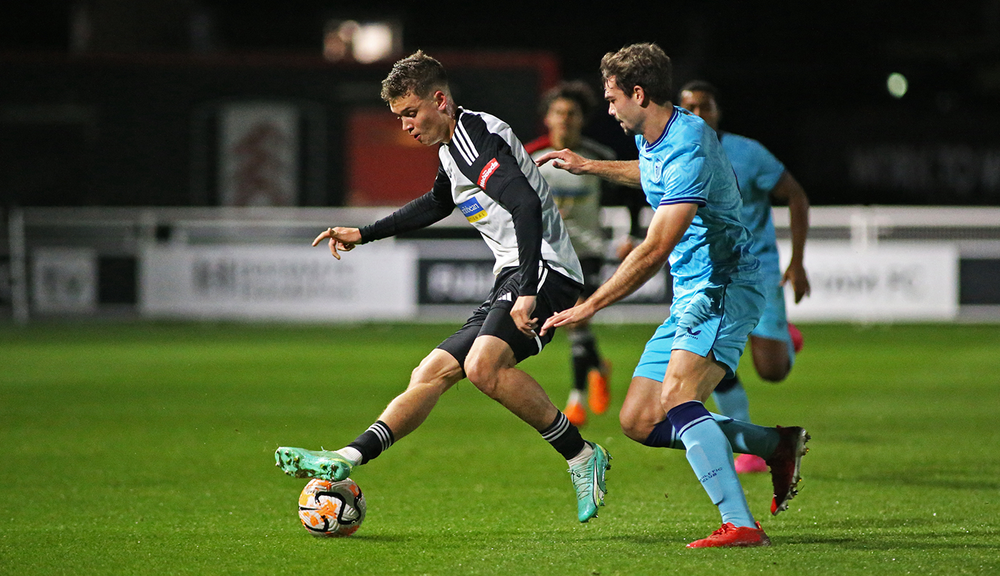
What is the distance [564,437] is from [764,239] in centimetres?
248

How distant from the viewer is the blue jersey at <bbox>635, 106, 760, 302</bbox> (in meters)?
4.96

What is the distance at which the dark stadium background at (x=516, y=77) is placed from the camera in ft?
72.7

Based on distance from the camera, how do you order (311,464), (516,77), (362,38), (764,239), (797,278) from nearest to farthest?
(311,464)
(797,278)
(764,239)
(516,77)
(362,38)

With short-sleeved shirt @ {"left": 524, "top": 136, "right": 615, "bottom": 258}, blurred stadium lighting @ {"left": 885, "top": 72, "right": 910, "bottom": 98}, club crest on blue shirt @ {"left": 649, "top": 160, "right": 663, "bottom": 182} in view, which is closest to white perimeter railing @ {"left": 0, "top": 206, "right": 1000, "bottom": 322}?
short-sleeved shirt @ {"left": 524, "top": 136, "right": 615, "bottom": 258}

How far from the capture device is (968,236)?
18078mm

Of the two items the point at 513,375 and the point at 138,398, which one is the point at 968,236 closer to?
the point at 138,398

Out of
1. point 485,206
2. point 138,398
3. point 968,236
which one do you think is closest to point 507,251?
point 485,206

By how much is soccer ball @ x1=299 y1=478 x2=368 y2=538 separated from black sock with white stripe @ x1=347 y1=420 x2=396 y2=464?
16 cm

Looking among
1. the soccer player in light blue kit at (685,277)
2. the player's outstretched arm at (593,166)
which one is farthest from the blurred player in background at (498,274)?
the soccer player in light blue kit at (685,277)

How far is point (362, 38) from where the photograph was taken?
93.0ft

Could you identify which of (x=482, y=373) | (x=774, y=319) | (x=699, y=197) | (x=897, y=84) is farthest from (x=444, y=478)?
(x=897, y=84)

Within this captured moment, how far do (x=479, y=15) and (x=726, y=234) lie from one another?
2833 centimetres

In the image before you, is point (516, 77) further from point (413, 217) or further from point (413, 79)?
point (413, 79)

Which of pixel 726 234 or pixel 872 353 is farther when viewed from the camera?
pixel 872 353
